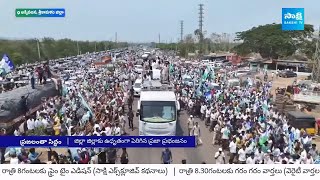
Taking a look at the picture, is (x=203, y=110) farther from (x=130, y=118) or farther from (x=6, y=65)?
(x=6, y=65)

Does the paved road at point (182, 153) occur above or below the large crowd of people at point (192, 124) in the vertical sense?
below

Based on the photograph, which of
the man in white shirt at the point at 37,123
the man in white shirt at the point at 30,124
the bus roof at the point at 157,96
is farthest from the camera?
the bus roof at the point at 157,96

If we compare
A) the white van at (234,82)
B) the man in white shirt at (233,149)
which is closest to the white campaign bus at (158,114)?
the man in white shirt at (233,149)

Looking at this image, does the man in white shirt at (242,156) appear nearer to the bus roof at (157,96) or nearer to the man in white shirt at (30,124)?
the bus roof at (157,96)

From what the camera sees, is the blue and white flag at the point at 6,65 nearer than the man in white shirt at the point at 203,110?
Yes

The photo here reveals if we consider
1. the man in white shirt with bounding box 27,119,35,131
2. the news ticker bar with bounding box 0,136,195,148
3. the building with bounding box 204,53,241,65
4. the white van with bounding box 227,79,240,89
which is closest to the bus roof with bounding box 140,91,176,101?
the news ticker bar with bounding box 0,136,195,148

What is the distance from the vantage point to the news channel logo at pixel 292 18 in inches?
430

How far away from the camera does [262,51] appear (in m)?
27.3

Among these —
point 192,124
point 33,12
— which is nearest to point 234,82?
point 192,124

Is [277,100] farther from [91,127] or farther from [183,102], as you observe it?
[91,127]
